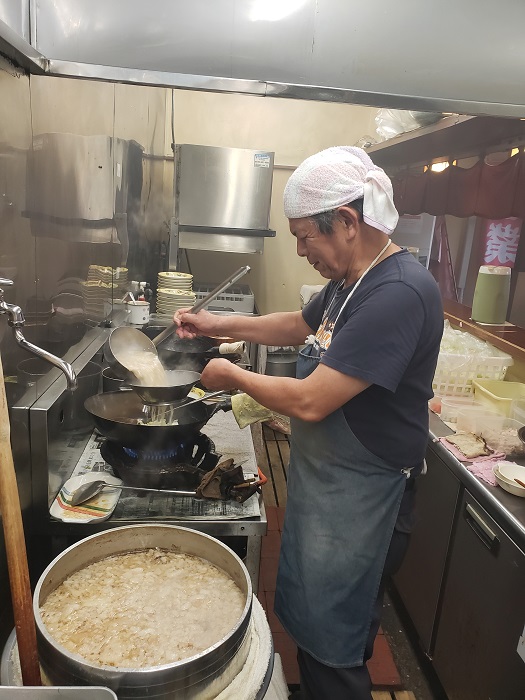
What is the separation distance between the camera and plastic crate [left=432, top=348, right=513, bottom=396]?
265 centimetres

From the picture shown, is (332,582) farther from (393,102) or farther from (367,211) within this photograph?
(393,102)

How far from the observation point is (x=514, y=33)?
1.28 meters

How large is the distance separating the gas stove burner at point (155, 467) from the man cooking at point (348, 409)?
0.87 ft

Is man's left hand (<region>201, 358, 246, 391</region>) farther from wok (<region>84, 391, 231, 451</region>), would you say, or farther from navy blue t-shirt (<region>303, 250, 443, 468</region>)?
navy blue t-shirt (<region>303, 250, 443, 468</region>)

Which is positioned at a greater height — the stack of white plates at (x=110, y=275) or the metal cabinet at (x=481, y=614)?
the stack of white plates at (x=110, y=275)

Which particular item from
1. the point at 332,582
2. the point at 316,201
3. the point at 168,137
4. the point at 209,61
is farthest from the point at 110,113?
the point at 168,137

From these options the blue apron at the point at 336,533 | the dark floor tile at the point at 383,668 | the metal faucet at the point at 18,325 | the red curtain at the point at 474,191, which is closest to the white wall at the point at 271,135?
the red curtain at the point at 474,191

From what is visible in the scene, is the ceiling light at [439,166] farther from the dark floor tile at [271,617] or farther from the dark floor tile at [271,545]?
the dark floor tile at [271,617]

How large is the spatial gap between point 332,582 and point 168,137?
15.1 feet

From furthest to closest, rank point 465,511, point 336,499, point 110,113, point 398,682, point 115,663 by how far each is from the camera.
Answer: point 110,113, point 398,682, point 465,511, point 336,499, point 115,663

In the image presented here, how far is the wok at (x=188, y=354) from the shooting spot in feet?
8.00

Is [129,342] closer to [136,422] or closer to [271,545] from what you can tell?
[136,422]

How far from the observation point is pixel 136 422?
1.65m

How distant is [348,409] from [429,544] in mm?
→ 1096
